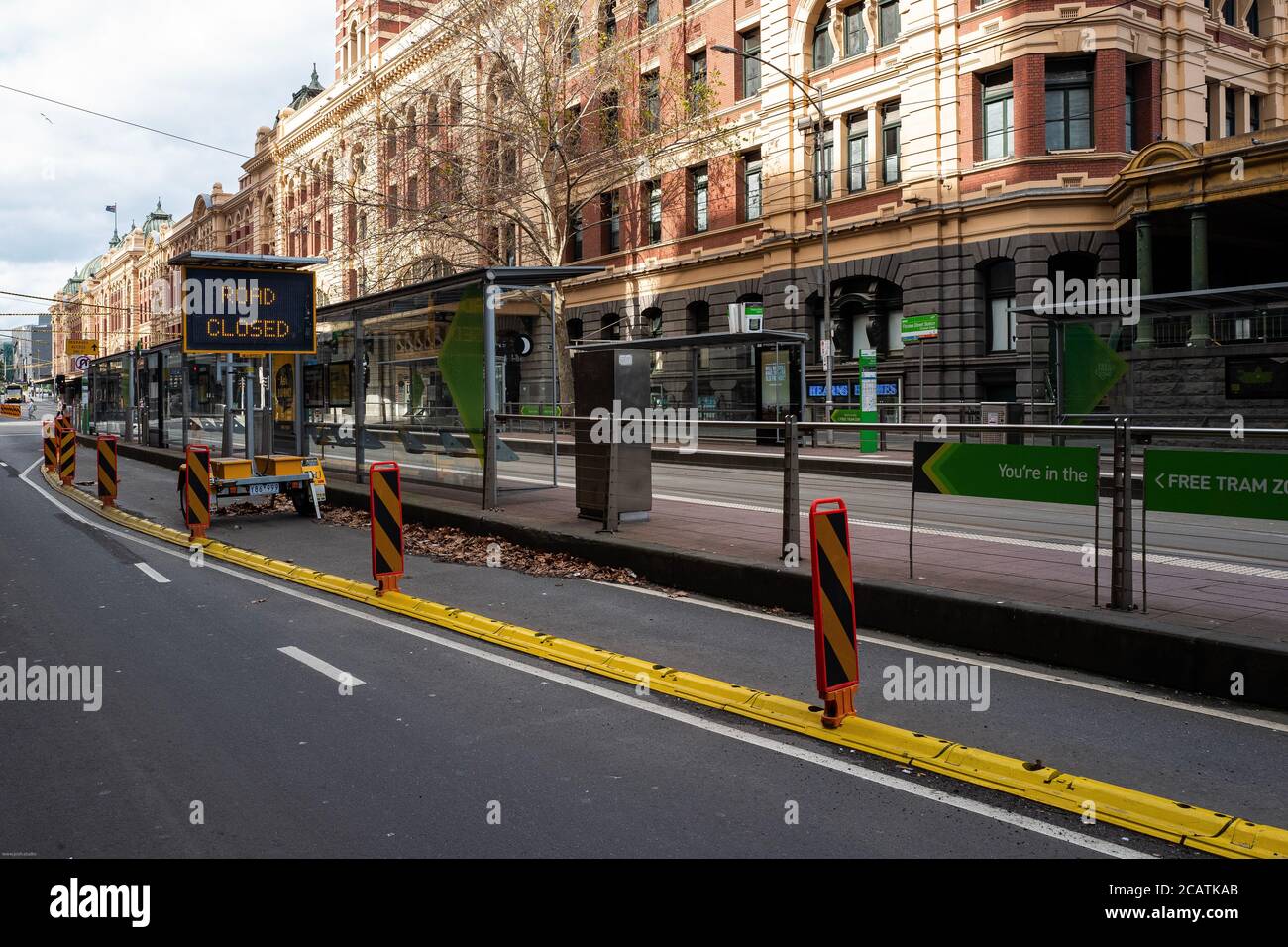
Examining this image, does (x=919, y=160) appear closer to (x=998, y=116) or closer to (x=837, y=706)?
(x=998, y=116)

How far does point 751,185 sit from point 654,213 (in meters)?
5.44

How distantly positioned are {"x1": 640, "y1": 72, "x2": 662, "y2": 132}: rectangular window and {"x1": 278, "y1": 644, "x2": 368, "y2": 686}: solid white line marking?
29682mm

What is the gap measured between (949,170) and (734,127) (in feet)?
27.5

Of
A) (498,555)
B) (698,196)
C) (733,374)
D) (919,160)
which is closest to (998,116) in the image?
(919,160)

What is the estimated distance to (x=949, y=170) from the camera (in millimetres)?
28141

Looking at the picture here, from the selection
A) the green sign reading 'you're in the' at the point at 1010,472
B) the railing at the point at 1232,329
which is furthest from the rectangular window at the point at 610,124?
the green sign reading 'you're in the' at the point at 1010,472

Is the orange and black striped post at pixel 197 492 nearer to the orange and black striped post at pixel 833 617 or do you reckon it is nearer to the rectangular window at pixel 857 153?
the orange and black striped post at pixel 833 617

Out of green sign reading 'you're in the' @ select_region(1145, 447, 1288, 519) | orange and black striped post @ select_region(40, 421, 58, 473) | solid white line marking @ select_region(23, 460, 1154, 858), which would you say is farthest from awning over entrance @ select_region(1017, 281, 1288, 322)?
orange and black striped post @ select_region(40, 421, 58, 473)

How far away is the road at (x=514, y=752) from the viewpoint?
4.15 meters

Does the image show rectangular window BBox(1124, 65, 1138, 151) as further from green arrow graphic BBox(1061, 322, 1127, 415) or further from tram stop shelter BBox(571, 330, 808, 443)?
tram stop shelter BBox(571, 330, 808, 443)

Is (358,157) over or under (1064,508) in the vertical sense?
over

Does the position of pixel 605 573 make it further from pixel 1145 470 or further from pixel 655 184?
pixel 655 184
